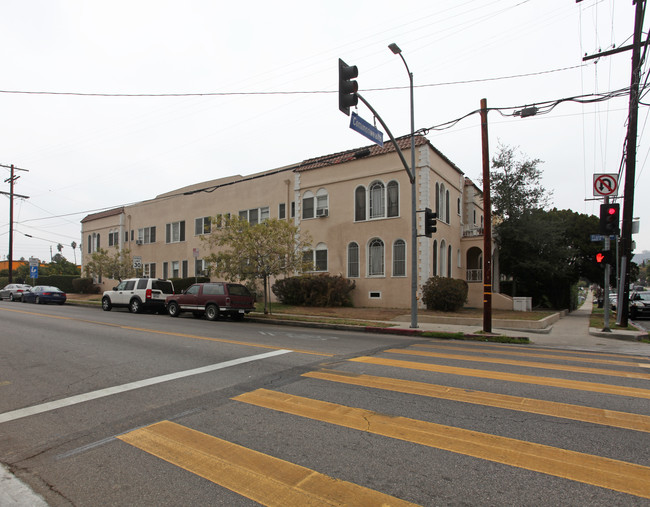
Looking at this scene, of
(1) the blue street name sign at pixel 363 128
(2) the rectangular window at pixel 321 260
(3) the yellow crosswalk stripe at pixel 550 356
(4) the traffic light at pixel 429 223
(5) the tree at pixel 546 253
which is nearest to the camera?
(3) the yellow crosswalk stripe at pixel 550 356

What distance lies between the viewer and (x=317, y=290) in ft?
73.7

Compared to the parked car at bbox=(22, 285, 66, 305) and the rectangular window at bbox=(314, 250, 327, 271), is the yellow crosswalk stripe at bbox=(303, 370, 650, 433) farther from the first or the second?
the parked car at bbox=(22, 285, 66, 305)

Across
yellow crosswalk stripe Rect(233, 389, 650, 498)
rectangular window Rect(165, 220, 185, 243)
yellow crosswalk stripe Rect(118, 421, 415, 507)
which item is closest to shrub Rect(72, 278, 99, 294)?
Result: rectangular window Rect(165, 220, 185, 243)

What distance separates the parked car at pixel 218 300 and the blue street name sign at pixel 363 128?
9045 millimetres

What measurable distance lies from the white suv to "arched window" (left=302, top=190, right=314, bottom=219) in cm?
895

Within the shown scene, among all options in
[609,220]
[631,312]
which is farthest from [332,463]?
[631,312]

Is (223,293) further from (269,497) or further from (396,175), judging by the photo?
(269,497)

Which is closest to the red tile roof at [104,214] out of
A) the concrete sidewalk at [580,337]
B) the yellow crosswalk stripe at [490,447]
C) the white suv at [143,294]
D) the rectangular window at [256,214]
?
the rectangular window at [256,214]

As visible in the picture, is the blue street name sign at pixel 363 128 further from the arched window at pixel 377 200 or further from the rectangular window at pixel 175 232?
the rectangular window at pixel 175 232

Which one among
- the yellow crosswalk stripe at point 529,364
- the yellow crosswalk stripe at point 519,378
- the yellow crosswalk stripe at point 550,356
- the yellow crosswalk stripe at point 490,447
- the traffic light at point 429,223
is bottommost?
the yellow crosswalk stripe at point 550,356

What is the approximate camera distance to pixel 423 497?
3.04m

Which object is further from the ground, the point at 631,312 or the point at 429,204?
the point at 429,204

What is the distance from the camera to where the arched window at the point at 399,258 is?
2145cm

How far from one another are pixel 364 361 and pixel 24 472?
18.2ft
